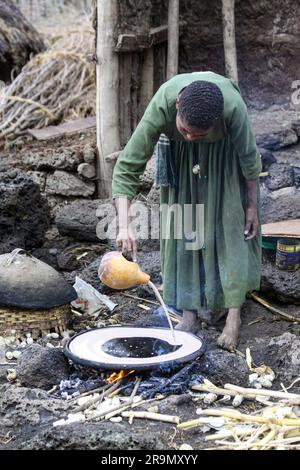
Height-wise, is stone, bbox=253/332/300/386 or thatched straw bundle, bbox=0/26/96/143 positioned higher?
thatched straw bundle, bbox=0/26/96/143

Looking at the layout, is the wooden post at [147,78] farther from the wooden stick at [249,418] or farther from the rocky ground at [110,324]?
the wooden stick at [249,418]

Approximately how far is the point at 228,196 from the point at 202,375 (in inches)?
47.0

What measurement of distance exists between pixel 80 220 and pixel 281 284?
2138 millimetres

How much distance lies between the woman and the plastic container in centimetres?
69

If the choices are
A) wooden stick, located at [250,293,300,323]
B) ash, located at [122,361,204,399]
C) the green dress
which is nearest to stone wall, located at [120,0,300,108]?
wooden stick, located at [250,293,300,323]

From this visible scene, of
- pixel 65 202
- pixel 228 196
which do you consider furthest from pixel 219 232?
pixel 65 202

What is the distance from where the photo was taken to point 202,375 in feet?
16.3

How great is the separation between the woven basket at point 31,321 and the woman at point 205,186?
0.79 meters

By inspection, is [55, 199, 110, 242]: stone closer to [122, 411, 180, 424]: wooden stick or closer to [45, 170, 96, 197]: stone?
[45, 170, 96, 197]: stone

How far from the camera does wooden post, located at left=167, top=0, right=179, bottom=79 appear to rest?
314 inches

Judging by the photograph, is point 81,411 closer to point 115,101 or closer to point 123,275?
point 123,275

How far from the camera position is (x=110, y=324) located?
6160 millimetres

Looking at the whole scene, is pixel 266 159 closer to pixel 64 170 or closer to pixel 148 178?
pixel 148 178

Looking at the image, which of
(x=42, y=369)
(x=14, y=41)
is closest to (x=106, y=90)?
(x=14, y=41)
